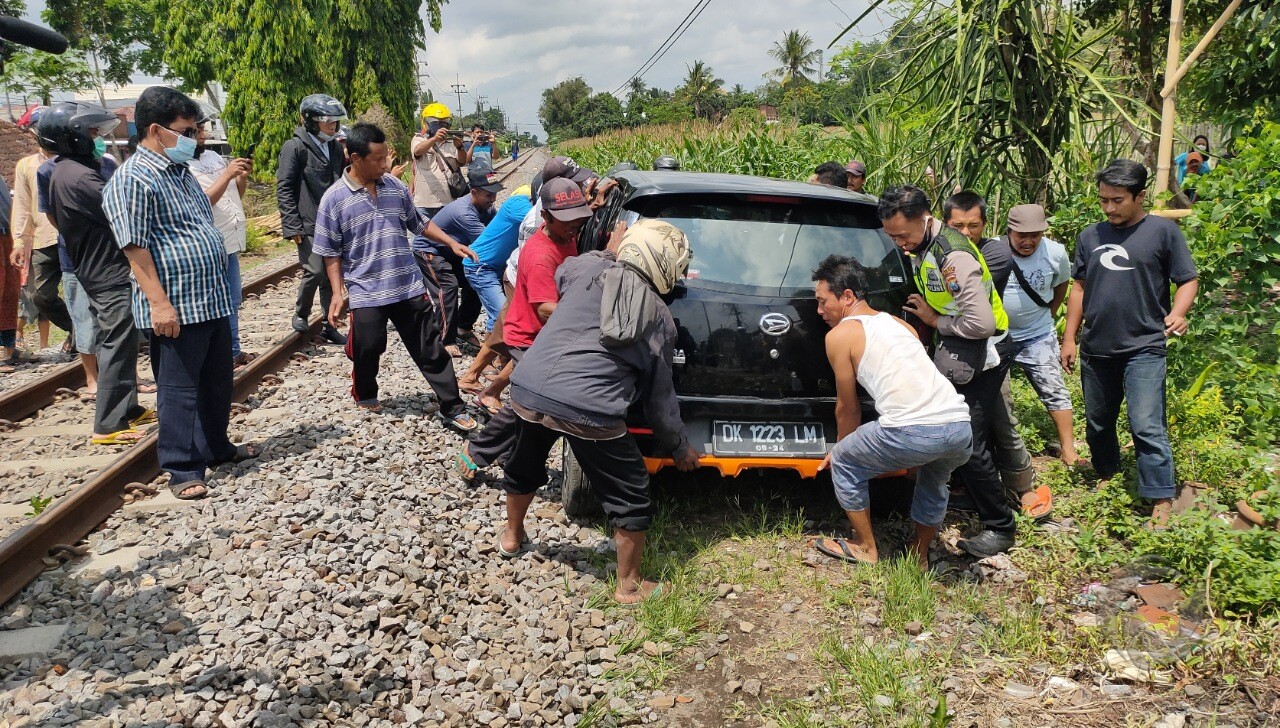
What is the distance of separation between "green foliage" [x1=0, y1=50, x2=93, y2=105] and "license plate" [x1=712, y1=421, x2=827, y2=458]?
2823cm

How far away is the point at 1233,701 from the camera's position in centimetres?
305

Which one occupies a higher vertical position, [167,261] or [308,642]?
[167,261]

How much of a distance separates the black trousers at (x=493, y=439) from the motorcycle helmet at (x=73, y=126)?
10.2 ft

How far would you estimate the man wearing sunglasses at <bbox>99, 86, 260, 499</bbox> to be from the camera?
427cm

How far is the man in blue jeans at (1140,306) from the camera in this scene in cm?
415

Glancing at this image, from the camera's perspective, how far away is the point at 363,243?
17.6 feet

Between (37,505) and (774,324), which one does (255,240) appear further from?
(774,324)

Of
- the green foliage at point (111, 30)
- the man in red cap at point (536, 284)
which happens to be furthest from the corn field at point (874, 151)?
the green foliage at point (111, 30)

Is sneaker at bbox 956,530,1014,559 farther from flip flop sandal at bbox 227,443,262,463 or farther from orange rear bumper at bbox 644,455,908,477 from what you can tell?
flip flop sandal at bbox 227,443,262,463

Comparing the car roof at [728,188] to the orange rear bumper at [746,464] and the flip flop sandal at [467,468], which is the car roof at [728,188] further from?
the flip flop sandal at [467,468]

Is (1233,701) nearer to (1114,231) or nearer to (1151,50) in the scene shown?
(1114,231)

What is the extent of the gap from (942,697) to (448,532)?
8.04 ft

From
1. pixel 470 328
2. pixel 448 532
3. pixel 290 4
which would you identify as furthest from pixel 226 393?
pixel 290 4

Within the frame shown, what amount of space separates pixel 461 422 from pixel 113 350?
2.20m
